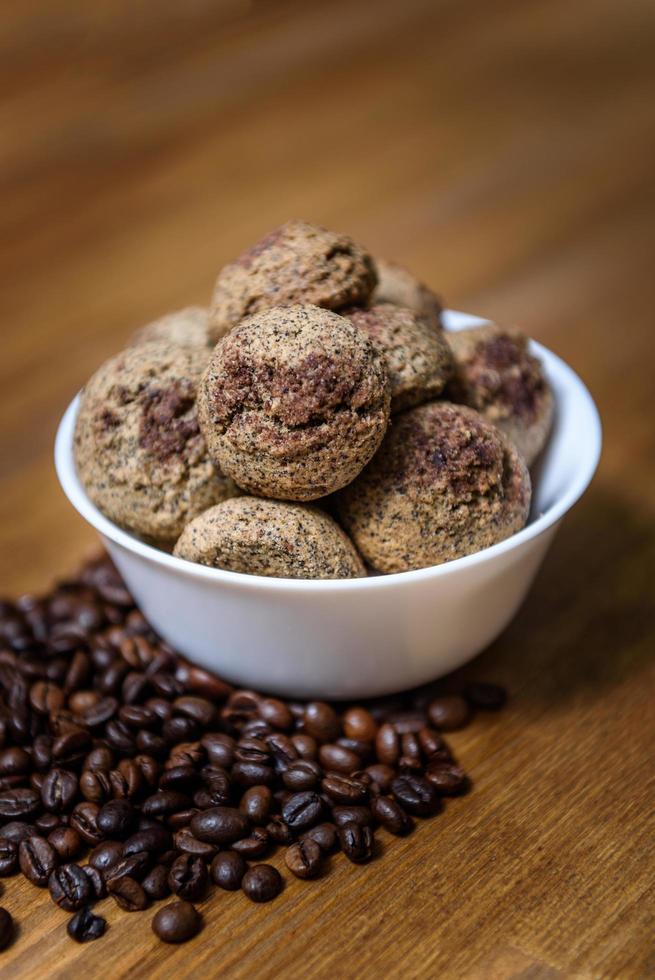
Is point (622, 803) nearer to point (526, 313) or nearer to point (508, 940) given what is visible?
point (508, 940)

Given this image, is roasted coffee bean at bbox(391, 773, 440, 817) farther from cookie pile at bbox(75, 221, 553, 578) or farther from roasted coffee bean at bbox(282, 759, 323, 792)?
cookie pile at bbox(75, 221, 553, 578)

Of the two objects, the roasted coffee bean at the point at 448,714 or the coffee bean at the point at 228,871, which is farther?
the roasted coffee bean at the point at 448,714

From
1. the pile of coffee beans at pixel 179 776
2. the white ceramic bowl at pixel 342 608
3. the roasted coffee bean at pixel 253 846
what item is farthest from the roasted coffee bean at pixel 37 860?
the white ceramic bowl at pixel 342 608

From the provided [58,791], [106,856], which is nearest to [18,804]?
[58,791]

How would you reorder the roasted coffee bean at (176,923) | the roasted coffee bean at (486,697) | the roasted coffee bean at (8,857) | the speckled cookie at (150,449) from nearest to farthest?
1. the roasted coffee bean at (176,923)
2. the roasted coffee bean at (8,857)
3. the speckled cookie at (150,449)
4. the roasted coffee bean at (486,697)

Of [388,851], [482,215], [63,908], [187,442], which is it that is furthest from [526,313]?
[63,908]

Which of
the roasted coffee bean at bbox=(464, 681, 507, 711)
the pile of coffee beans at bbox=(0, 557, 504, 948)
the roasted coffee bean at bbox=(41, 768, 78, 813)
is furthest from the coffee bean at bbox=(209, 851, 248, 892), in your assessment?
the roasted coffee bean at bbox=(464, 681, 507, 711)

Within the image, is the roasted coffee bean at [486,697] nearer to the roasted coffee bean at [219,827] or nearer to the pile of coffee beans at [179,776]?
the pile of coffee beans at [179,776]
